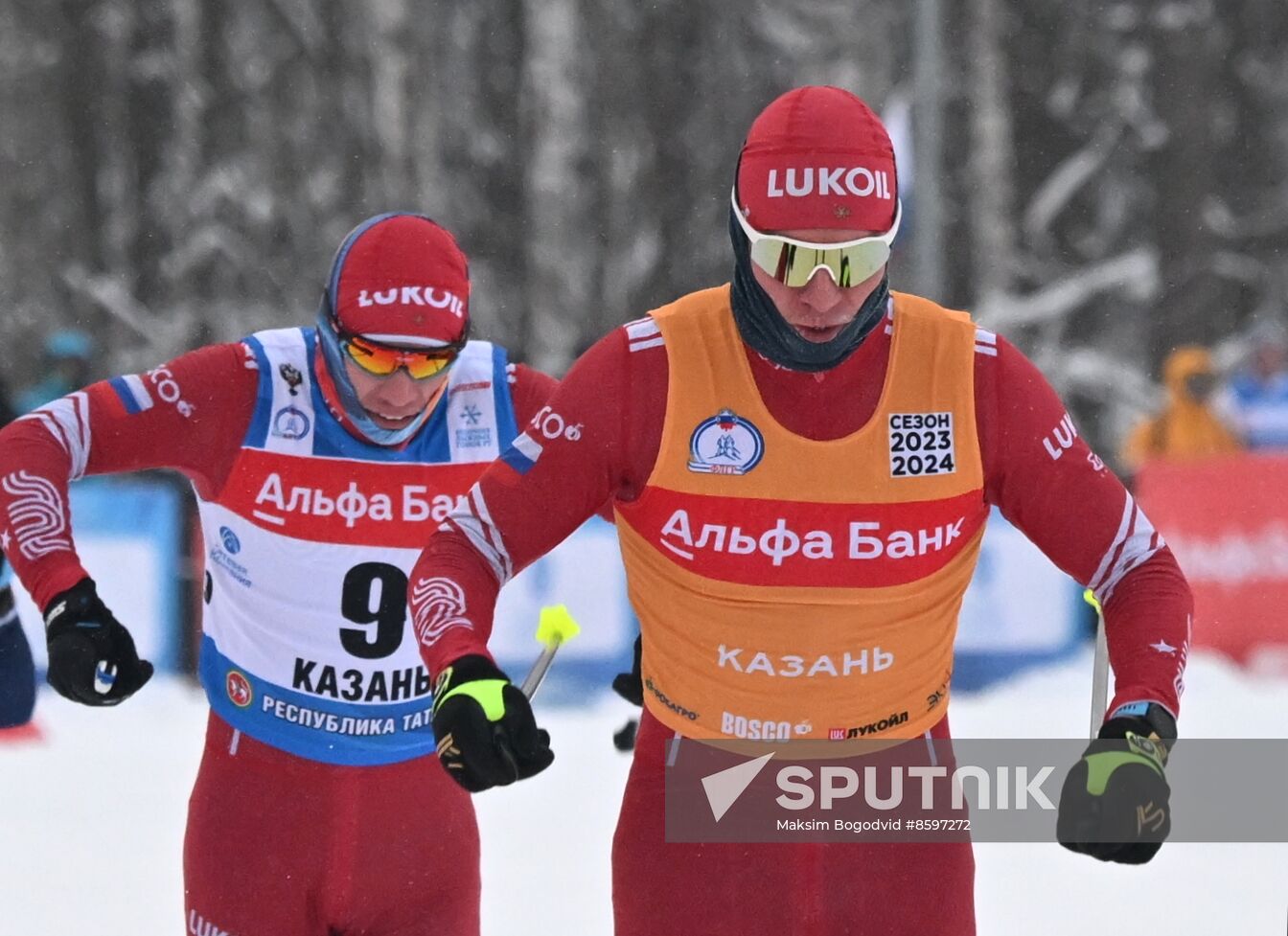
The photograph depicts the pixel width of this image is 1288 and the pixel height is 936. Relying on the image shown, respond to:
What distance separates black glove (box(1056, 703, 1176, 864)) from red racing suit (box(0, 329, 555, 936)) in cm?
173

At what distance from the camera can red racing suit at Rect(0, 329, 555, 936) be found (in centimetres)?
382

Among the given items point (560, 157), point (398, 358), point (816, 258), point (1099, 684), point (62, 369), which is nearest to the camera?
point (816, 258)

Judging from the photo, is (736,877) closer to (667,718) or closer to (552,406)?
(667,718)

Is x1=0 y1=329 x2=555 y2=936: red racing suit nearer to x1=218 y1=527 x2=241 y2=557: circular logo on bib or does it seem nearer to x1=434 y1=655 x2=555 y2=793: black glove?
x1=218 y1=527 x2=241 y2=557: circular logo on bib

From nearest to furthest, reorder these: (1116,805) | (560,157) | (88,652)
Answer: (1116,805) → (88,652) → (560,157)

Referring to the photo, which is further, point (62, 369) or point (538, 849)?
point (62, 369)

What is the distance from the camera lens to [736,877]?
3.01 meters

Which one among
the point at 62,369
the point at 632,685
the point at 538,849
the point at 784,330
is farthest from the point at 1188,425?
the point at 784,330

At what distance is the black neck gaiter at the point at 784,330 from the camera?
2.96 m

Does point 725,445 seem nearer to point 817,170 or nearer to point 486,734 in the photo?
point 817,170

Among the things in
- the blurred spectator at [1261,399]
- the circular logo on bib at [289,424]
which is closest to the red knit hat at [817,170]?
the circular logo on bib at [289,424]

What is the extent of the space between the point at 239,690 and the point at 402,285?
0.91 meters

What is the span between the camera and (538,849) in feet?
22.3

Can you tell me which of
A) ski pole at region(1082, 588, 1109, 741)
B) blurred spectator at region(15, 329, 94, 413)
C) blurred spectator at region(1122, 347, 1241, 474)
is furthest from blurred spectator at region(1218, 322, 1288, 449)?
ski pole at region(1082, 588, 1109, 741)
